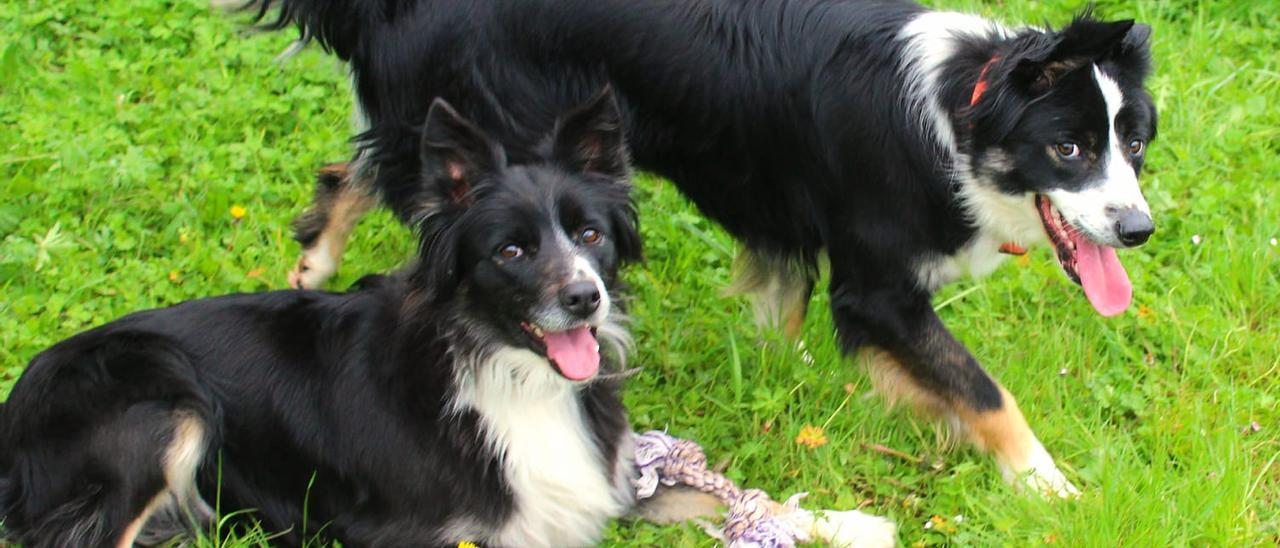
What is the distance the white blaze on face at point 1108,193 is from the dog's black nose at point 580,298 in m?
1.27

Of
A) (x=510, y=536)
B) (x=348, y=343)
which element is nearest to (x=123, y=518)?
(x=348, y=343)

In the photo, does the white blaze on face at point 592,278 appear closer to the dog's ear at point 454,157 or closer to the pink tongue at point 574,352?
the pink tongue at point 574,352

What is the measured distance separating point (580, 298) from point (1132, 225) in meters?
1.46

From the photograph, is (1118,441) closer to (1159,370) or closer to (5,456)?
(1159,370)

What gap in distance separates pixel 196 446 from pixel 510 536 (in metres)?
0.85

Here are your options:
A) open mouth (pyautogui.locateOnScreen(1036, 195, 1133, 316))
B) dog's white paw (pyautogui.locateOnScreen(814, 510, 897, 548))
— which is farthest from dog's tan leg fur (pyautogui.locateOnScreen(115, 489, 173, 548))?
open mouth (pyautogui.locateOnScreen(1036, 195, 1133, 316))

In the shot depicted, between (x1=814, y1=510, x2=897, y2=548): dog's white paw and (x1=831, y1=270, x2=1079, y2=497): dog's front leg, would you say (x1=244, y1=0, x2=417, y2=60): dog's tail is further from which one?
(x1=814, y1=510, x2=897, y2=548): dog's white paw

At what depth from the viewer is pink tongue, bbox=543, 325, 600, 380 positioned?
321 centimetres

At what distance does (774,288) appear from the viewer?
14.4ft

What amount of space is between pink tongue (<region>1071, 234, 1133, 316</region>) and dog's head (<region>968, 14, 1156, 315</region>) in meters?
0.12

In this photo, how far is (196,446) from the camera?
3.38 metres

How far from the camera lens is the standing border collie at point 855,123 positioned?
340 centimetres

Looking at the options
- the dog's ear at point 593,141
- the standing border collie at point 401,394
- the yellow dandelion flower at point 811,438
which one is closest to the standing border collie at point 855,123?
the yellow dandelion flower at point 811,438

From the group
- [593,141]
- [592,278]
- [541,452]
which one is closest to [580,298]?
[592,278]
